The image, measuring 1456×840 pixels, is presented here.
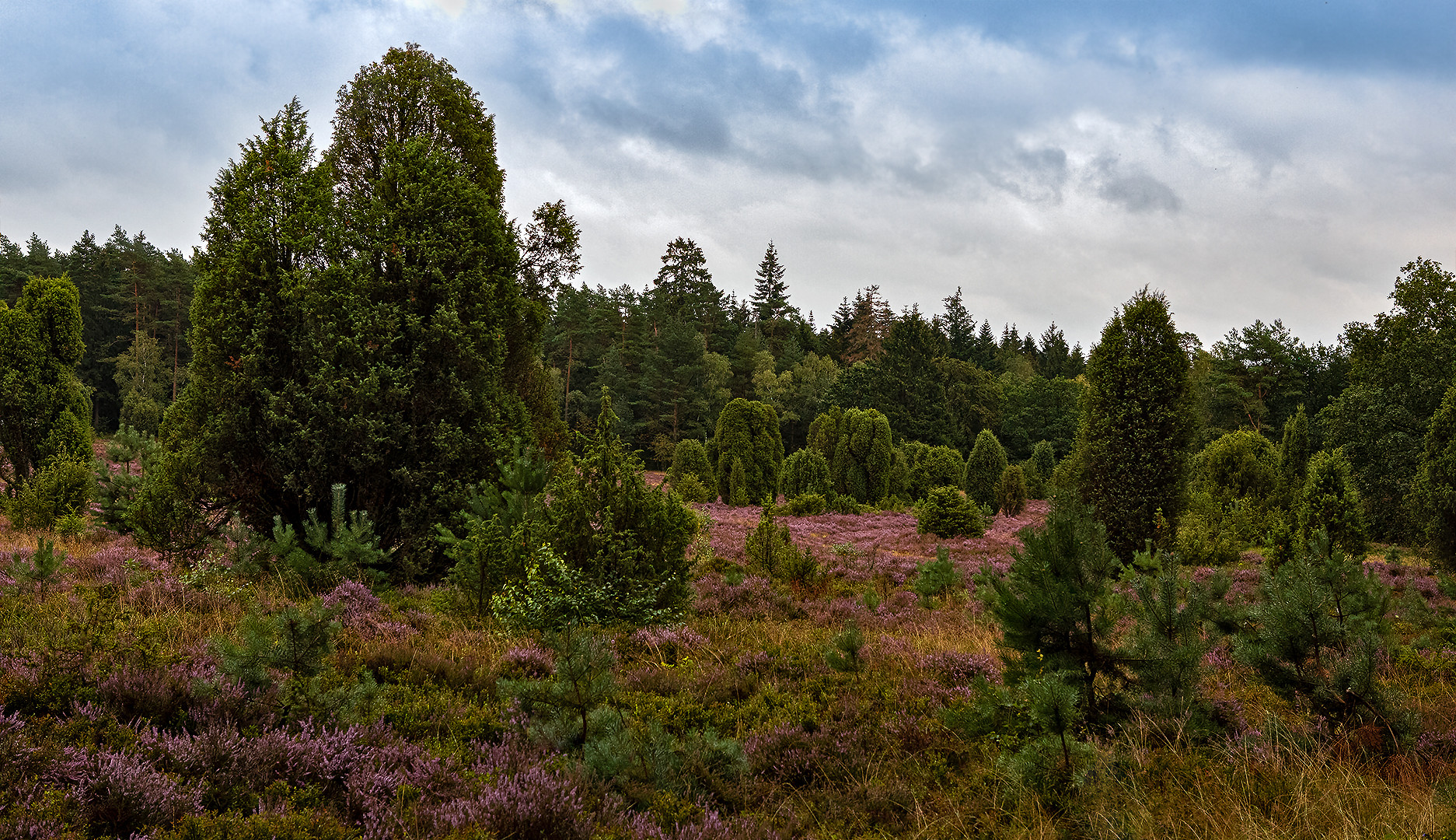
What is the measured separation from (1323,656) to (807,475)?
23.1 metres

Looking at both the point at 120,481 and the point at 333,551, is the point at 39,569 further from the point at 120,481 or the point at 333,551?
the point at 120,481

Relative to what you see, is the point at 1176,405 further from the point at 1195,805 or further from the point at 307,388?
the point at 307,388

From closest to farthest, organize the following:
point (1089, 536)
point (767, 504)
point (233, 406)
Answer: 1. point (1089, 536)
2. point (233, 406)
3. point (767, 504)

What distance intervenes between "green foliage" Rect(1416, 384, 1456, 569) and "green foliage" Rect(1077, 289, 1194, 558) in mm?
6902

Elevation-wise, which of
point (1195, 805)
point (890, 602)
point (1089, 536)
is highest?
point (1089, 536)

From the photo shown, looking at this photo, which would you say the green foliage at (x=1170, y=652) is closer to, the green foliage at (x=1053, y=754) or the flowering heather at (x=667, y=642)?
the green foliage at (x=1053, y=754)

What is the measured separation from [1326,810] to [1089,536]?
1.40 metres

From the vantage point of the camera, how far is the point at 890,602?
939 cm

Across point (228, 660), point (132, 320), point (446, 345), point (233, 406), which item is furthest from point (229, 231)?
point (132, 320)

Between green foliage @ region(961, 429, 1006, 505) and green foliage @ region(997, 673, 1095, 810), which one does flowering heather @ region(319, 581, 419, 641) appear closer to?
green foliage @ region(997, 673, 1095, 810)

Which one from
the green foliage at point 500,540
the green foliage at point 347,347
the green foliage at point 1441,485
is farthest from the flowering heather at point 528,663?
the green foliage at point 1441,485

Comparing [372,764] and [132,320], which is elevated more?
[132,320]

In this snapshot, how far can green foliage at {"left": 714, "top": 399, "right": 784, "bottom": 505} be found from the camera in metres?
28.4

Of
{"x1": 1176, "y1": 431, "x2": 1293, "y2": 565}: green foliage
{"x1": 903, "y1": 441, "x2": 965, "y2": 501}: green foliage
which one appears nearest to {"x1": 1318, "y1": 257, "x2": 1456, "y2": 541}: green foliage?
{"x1": 1176, "y1": 431, "x2": 1293, "y2": 565}: green foliage
